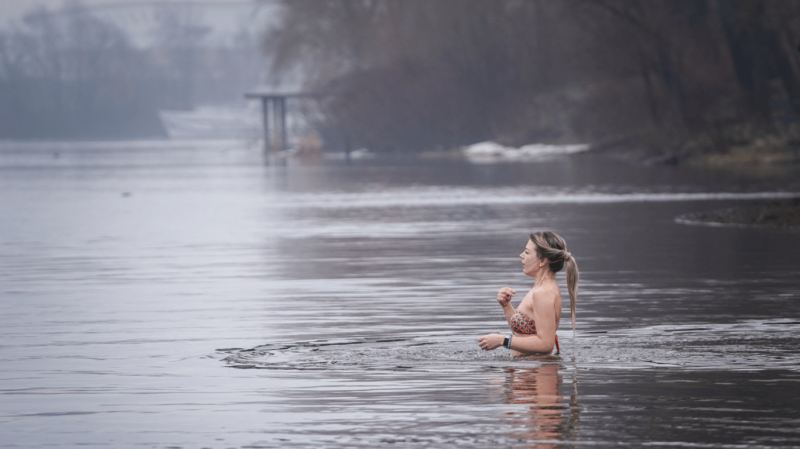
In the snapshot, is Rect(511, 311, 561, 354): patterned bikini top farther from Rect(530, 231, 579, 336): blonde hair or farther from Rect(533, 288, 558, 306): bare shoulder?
Rect(530, 231, 579, 336): blonde hair

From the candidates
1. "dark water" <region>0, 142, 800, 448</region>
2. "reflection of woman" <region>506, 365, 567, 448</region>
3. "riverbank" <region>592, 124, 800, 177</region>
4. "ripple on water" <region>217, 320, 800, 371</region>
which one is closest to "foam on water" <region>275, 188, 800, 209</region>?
"dark water" <region>0, 142, 800, 448</region>

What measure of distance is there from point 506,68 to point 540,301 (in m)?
82.2

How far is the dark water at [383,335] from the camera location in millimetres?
7828

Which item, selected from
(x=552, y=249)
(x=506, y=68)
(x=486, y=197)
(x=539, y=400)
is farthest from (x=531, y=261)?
(x=506, y=68)

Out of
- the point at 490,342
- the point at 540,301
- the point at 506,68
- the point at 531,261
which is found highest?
the point at 506,68

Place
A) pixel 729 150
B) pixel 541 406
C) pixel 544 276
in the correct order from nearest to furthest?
pixel 541 406
pixel 544 276
pixel 729 150

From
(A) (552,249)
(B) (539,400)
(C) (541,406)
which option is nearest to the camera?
(C) (541,406)

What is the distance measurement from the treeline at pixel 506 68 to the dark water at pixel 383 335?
3470cm

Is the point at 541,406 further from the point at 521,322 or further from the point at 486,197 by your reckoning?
the point at 486,197

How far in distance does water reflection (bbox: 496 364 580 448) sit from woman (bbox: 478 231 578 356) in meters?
0.18

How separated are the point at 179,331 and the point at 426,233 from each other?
40.0 ft

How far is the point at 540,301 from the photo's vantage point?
31.0ft

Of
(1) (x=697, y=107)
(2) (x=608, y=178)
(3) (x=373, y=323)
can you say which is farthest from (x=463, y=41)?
(3) (x=373, y=323)

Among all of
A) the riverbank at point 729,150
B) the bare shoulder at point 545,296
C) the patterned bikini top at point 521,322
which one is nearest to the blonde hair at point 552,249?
the bare shoulder at point 545,296
